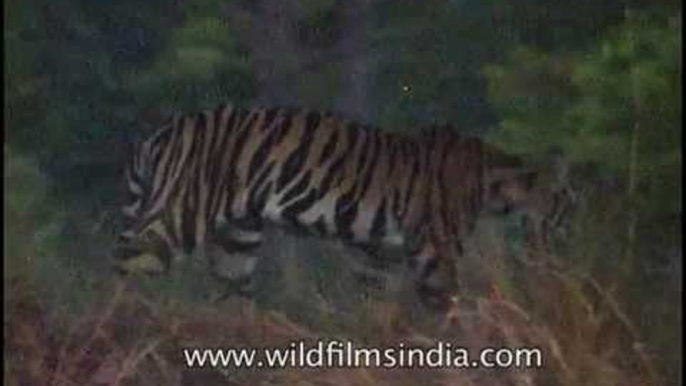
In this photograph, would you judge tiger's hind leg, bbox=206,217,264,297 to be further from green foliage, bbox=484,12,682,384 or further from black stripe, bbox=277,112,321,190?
green foliage, bbox=484,12,682,384

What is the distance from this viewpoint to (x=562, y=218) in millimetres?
1944

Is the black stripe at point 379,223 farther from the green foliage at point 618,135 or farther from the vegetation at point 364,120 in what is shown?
the green foliage at point 618,135

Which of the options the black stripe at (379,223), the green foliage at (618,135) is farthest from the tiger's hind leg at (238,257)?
the green foliage at (618,135)

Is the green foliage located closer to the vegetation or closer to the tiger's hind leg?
the vegetation

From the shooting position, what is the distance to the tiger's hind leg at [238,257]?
6.40 ft

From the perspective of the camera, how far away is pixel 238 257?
1.95m

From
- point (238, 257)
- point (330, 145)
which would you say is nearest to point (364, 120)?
point (330, 145)

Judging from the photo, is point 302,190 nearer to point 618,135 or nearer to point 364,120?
point 364,120

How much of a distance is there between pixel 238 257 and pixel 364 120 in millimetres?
182

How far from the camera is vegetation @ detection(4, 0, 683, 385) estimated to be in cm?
194

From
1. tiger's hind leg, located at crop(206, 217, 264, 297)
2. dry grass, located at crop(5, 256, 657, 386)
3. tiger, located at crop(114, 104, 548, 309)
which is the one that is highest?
tiger, located at crop(114, 104, 548, 309)

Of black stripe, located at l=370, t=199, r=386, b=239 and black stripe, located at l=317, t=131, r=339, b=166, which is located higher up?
black stripe, located at l=317, t=131, r=339, b=166

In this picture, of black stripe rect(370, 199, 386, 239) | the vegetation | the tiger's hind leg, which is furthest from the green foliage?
the tiger's hind leg

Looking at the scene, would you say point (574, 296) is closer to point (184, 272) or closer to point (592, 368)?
point (592, 368)
